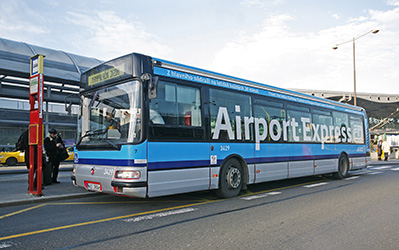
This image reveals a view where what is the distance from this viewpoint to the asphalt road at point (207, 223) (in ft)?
13.7

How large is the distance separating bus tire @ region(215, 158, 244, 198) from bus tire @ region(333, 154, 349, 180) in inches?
237

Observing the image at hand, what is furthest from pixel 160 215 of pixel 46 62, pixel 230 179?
pixel 46 62

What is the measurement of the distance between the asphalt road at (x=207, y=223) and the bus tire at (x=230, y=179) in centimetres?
21

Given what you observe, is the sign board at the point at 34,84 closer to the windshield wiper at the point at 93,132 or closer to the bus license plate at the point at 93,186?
the windshield wiper at the point at 93,132

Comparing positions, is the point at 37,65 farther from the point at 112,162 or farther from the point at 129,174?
the point at 129,174

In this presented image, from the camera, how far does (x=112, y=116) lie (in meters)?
6.29

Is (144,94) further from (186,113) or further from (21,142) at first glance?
(21,142)

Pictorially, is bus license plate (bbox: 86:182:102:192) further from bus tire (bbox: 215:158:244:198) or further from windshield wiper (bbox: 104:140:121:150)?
bus tire (bbox: 215:158:244:198)

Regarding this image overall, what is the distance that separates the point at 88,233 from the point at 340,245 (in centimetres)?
358

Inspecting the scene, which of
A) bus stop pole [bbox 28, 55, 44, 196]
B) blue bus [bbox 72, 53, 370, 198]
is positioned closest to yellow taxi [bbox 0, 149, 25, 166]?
bus stop pole [bbox 28, 55, 44, 196]

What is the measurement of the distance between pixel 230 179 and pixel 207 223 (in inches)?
95.3

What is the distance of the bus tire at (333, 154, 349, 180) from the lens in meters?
12.1

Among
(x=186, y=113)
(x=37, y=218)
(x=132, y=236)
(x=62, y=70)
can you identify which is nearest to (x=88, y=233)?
(x=132, y=236)

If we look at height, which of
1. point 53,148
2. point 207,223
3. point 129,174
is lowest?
point 207,223
